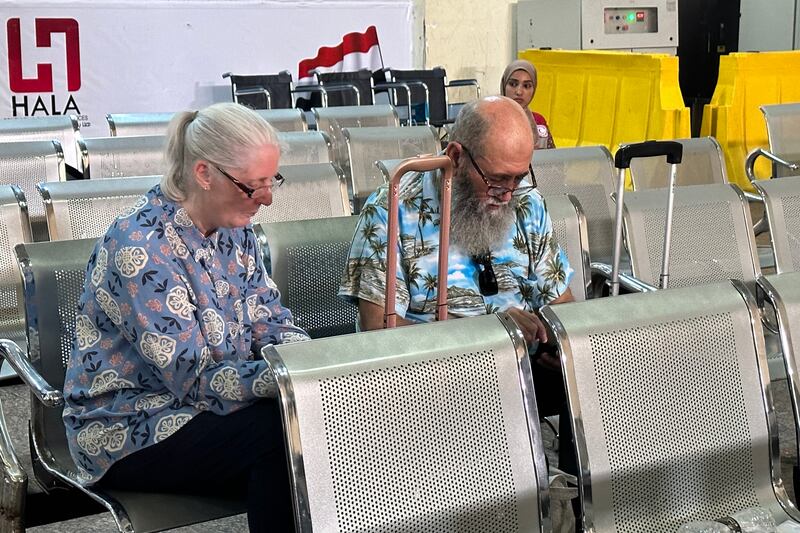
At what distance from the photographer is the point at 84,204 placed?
3.51m

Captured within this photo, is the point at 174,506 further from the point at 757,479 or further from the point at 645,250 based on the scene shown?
the point at 645,250

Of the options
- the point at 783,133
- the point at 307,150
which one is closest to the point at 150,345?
the point at 307,150

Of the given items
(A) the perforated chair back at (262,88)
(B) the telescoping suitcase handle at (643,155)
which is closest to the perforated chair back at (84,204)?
(B) the telescoping suitcase handle at (643,155)

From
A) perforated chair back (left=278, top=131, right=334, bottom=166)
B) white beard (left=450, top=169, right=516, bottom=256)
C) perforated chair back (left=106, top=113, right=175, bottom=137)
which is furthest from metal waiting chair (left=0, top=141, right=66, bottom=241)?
white beard (left=450, top=169, right=516, bottom=256)

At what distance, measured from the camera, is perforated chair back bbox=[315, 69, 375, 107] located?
9.38m

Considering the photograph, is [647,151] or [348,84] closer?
[647,151]

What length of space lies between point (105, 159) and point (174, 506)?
262 cm

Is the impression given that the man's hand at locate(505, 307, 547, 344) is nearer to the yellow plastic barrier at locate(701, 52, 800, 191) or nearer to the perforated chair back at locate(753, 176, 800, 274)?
the perforated chair back at locate(753, 176, 800, 274)

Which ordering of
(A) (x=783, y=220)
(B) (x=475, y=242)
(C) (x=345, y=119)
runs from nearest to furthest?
(B) (x=475, y=242)
(A) (x=783, y=220)
(C) (x=345, y=119)

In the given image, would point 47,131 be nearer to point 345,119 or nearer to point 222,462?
point 345,119

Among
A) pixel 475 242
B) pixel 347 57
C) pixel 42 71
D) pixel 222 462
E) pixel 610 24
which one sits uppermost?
pixel 610 24

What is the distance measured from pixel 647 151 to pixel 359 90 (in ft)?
21.2

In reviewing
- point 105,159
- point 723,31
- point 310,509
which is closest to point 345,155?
point 105,159

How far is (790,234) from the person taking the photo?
391 centimetres
